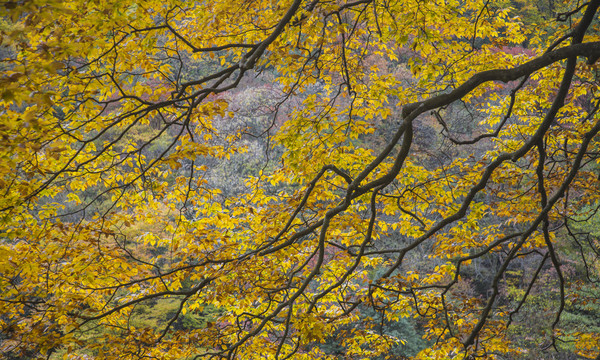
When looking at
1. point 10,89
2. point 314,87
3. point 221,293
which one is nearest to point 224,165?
point 314,87

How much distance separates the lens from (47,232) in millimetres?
2746

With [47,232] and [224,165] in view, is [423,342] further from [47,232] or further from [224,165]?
[47,232]

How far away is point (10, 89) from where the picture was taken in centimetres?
133

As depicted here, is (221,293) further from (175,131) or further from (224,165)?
(175,131)

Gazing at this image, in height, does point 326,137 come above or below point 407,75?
below

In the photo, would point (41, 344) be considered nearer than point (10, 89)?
No

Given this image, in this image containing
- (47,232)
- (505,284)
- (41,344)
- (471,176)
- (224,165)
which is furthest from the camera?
(224,165)

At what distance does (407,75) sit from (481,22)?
7914mm

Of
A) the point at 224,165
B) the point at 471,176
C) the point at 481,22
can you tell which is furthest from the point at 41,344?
the point at 224,165

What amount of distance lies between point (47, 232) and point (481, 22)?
153 inches

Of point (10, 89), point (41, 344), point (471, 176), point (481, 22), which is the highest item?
point (481, 22)

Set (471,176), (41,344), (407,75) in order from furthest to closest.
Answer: (407,75) < (471,176) < (41,344)

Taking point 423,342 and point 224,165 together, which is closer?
point 423,342

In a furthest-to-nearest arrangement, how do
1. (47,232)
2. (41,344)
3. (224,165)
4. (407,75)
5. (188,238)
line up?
(407,75)
(224,165)
(188,238)
(47,232)
(41,344)
